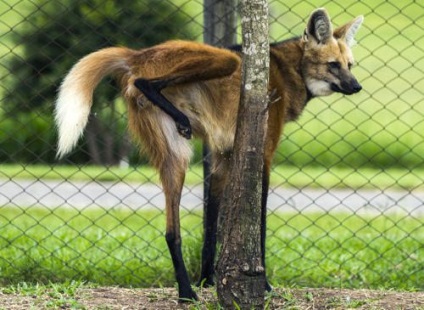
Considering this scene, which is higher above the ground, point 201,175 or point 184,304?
point 201,175

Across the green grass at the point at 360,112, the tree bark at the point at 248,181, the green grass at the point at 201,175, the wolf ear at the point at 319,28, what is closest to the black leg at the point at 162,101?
the tree bark at the point at 248,181

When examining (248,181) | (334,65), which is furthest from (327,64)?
(248,181)

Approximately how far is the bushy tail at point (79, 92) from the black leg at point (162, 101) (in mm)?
273

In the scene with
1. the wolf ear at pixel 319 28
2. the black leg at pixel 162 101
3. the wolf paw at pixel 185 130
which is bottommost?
the wolf paw at pixel 185 130

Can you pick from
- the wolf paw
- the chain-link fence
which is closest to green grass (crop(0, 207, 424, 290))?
the chain-link fence

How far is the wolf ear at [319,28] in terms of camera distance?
5.86 m

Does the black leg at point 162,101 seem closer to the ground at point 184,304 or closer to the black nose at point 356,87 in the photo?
the ground at point 184,304

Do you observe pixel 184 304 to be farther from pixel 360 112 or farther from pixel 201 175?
pixel 360 112

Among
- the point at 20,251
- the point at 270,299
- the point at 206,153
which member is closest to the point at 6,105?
the point at 20,251

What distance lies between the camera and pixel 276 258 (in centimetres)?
667

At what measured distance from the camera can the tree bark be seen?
454 cm

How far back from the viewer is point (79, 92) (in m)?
5.02

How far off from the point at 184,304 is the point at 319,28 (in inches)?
78.6

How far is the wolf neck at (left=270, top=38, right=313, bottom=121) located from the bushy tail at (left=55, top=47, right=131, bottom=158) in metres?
1.07
